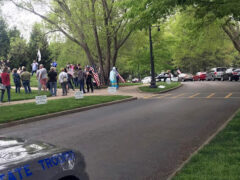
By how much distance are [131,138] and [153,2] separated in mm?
5315

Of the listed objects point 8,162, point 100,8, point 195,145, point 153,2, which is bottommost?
point 195,145

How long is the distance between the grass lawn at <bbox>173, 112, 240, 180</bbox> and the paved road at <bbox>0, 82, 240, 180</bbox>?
38 centimetres

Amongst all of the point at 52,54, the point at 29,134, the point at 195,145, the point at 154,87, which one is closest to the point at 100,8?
the point at 154,87

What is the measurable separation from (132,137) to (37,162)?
530cm

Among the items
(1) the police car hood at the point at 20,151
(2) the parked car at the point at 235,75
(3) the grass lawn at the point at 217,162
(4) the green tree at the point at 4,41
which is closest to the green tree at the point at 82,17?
(2) the parked car at the point at 235,75

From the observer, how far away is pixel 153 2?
10.5 metres

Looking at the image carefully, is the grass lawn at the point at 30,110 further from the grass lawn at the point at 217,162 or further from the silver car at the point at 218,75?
the silver car at the point at 218,75

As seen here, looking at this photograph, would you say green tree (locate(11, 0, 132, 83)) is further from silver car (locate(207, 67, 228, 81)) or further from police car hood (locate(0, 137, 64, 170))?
police car hood (locate(0, 137, 64, 170))

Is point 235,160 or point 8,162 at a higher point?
point 8,162

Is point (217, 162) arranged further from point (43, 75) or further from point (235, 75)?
point (235, 75)

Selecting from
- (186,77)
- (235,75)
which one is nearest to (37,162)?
(235,75)

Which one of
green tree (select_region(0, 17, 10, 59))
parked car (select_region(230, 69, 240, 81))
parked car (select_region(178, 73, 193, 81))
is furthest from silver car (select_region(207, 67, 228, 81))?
green tree (select_region(0, 17, 10, 59))

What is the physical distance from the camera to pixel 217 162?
5.13 meters

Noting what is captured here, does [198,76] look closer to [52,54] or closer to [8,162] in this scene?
[52,54]
